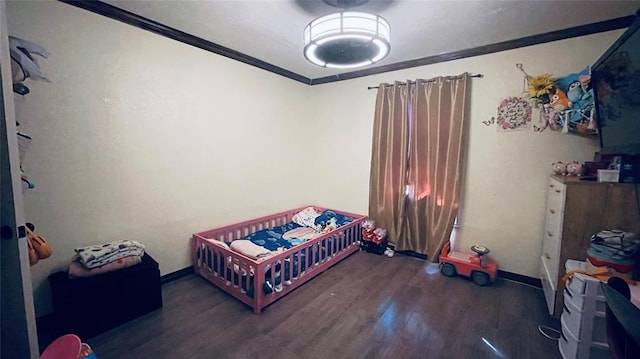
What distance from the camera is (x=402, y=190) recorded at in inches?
116

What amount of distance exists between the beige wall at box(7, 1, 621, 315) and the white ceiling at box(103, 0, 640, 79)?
0.21m

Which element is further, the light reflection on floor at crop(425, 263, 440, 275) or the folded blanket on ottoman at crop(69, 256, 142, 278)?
the light reflection on floor at crop(425, 263, 440, 275)

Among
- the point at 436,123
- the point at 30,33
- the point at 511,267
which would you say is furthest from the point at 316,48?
the point at 511,267

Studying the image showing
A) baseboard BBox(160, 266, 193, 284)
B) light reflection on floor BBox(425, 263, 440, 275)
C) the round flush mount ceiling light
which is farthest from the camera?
light reflection on floor BBox(425, 263, 440, 275)

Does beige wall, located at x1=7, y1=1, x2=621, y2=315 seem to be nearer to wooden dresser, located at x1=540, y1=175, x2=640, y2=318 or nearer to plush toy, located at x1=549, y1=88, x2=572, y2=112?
plush toy, located at x1=549, y1=88, x2=572, y2=112

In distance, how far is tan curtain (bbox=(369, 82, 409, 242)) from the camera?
294cm

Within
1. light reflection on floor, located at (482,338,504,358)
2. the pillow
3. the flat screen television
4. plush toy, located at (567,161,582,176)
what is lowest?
light reflection on floor, located at (482,338,504,358)

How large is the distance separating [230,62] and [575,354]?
3545 mm

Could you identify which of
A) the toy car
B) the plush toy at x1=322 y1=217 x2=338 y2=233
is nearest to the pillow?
the plush toy at x1=322 y1=217 x2=338 y2=233

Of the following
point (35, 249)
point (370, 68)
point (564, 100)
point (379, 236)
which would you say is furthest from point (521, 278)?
point (35, 249)

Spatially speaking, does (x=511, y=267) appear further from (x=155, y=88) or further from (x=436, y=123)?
(x=155, y=88)

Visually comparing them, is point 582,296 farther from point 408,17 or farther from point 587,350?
point 408,17

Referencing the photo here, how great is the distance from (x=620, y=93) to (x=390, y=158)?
185 cm

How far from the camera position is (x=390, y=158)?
304cm
